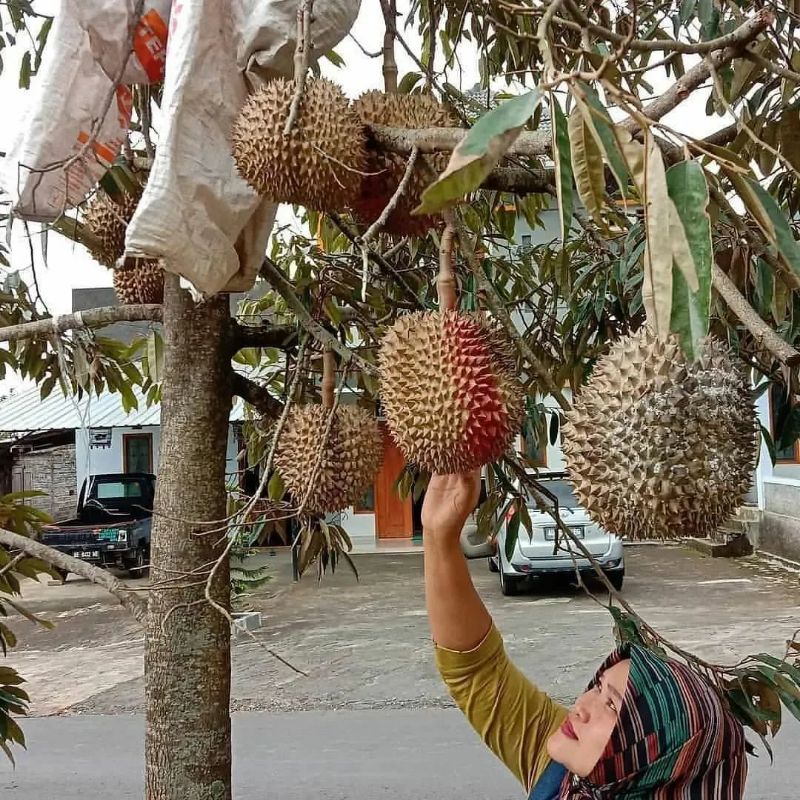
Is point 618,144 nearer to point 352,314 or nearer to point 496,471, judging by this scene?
point 496,471

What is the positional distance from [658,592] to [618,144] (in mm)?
8143

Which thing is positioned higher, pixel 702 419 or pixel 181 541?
pixel 702 419

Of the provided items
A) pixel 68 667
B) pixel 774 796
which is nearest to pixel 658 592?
pixel 774 796

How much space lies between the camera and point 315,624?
7395 millimetres

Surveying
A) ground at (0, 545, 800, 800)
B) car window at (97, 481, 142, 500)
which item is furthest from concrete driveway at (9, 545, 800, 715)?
car window at (97, 481, 142, 500)

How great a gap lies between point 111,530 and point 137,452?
3.27 metres

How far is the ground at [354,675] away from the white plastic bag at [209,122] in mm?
1324

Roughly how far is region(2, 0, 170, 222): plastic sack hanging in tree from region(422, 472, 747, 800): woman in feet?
2.56

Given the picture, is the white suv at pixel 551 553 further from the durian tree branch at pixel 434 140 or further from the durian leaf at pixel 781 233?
the durian leaf at pixel 781 233

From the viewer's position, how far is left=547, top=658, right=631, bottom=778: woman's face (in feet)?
3.95

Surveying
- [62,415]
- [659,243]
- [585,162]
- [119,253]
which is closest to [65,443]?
[62,415]

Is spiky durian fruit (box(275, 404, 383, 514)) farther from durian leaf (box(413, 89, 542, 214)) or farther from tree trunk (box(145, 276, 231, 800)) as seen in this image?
durian leaf (box(413, 89, 542, 214))

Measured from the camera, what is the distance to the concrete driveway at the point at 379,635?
213 inches

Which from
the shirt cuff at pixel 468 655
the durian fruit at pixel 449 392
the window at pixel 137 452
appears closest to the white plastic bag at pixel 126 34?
the durian fruit at pixel 449 392
